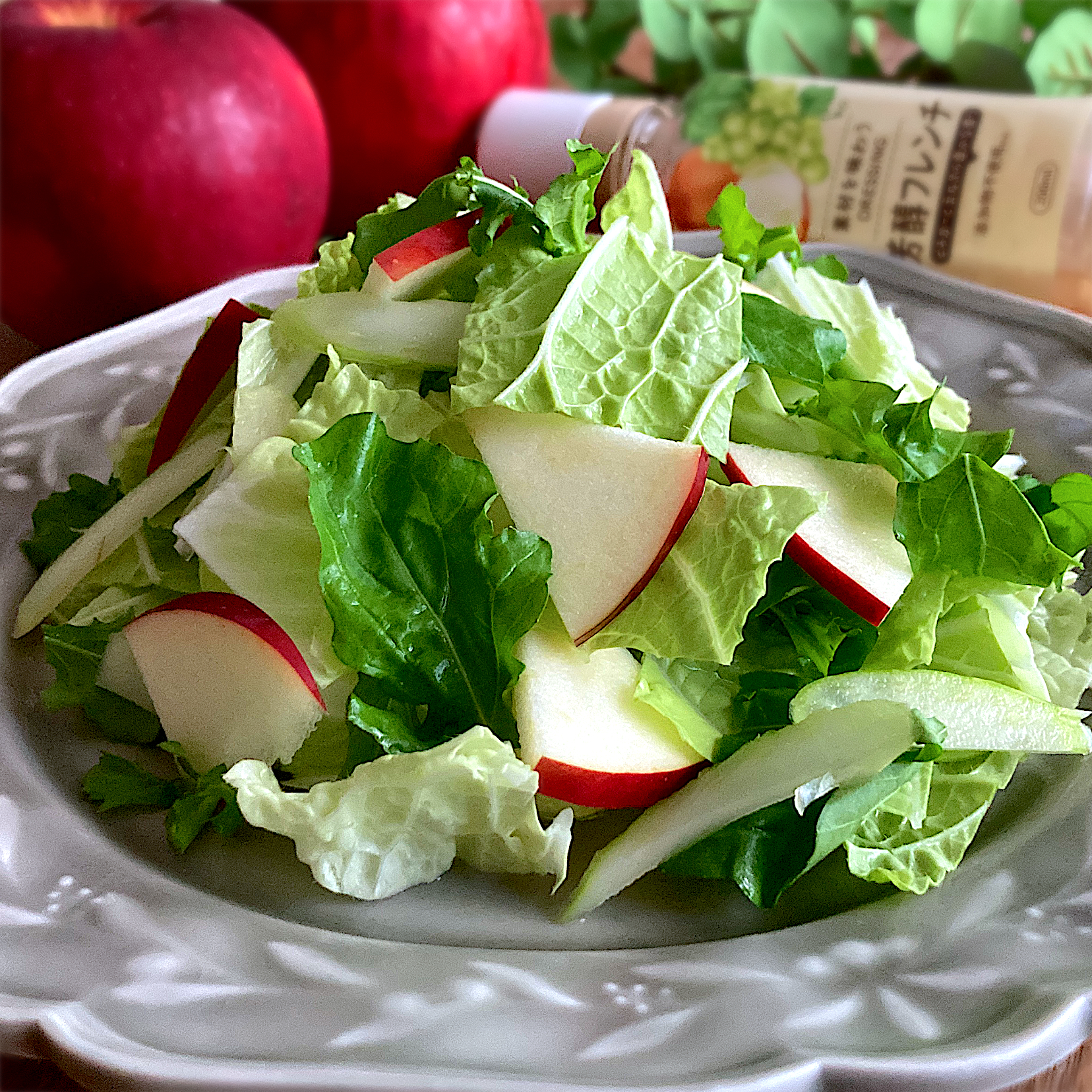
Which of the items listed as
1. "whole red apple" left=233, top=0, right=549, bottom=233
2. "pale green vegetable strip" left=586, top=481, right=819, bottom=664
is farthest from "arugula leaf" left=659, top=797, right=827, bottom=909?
"whole red apple" left=233, top=0, right=549, bottom=233

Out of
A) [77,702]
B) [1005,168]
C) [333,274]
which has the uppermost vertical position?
[333,274]

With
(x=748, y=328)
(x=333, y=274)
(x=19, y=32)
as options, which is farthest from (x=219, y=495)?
(x=19, y=32)

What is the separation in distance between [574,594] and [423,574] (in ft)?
0.35

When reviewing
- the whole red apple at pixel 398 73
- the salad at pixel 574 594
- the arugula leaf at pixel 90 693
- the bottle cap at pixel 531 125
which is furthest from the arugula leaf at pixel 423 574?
the whole red apple at pixel 398 73

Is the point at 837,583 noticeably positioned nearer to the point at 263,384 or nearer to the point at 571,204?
the point at 571,204

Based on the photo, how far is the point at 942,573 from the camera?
92 cm

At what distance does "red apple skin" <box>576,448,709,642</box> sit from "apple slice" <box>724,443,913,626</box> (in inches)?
2.4

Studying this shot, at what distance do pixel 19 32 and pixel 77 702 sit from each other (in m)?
1.02

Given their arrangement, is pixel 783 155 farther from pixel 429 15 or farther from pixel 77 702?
pixel 77 702

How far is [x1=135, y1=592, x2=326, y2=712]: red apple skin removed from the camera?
0.88 m

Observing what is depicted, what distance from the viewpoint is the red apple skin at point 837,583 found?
889 mm

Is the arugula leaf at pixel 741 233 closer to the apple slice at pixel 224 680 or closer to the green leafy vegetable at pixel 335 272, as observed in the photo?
the green leafy vegetable at pixel 335 272

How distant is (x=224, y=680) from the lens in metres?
0.90

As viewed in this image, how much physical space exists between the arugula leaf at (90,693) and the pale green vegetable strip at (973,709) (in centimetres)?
48
